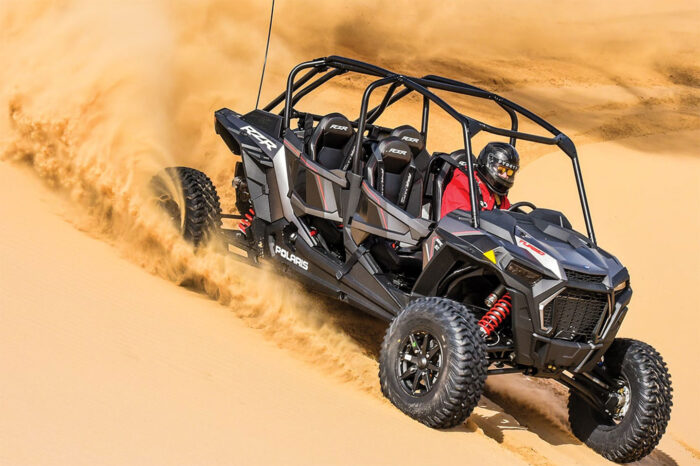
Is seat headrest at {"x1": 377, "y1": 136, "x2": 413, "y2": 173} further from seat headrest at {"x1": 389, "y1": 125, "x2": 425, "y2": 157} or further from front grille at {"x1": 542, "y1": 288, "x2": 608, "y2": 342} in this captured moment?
front grille at {"x1": 542, "y1": 288, "x2": 608, "y2": 342}

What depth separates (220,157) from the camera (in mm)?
12406

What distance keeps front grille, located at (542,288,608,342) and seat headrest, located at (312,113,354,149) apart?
2.53 m

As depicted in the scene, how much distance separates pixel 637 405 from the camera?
6.29 meters

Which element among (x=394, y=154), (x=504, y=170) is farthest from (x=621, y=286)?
(x=394, y=154)

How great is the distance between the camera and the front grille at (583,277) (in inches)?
231

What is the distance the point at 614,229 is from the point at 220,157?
5685 mm

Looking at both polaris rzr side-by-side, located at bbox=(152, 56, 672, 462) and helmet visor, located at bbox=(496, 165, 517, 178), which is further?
helmet visor, located at bbox=(496, 165, 517, 178)

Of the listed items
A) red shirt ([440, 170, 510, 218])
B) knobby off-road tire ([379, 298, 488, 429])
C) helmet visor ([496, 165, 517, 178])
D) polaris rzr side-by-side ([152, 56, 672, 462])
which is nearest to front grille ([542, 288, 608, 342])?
polaris rzr side-by-side ([152, 56, 672, 462])

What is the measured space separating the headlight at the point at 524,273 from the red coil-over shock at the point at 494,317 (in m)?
0.36

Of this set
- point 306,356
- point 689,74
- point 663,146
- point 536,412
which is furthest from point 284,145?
point 689,74

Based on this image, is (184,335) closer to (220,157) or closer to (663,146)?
(220,157)

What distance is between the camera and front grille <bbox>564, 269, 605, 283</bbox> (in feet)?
19.2

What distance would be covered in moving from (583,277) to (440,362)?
1034 mm

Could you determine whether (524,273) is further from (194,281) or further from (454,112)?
(194,281)
